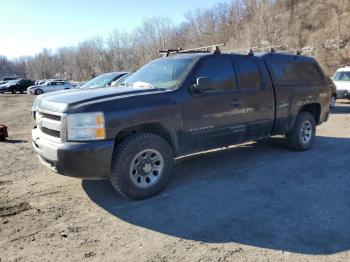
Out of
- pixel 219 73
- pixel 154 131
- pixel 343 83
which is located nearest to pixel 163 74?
pixel 219 73

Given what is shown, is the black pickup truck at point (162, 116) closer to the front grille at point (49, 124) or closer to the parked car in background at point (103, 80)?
the front grille at point (49, 124)

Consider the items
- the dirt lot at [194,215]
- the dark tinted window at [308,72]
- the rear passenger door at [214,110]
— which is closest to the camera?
the dirt lot at [194,215]

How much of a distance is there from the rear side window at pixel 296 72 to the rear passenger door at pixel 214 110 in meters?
1.35

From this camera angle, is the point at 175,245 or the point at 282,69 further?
the point at 282,69

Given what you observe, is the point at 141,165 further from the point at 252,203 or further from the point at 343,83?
the point at 343,83

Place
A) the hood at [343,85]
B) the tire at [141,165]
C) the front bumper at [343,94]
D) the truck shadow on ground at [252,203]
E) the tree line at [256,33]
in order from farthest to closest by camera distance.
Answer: the tree line at [256,33]
the hood at [343,85]
the front bumper at [343,94]
the tire at [141,165]
the truck shadow on ground at [252,203]

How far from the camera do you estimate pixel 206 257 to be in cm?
351

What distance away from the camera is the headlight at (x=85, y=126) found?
4430 millimetres

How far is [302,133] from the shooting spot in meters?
7.54

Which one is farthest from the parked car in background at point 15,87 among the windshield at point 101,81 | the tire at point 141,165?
the tire at point 141,165

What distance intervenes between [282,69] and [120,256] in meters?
4.96

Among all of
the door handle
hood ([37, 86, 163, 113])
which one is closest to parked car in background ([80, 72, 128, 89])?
the door handle

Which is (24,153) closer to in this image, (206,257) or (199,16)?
(206,257)

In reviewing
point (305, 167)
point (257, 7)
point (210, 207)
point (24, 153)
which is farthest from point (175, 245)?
point (257, 7)
